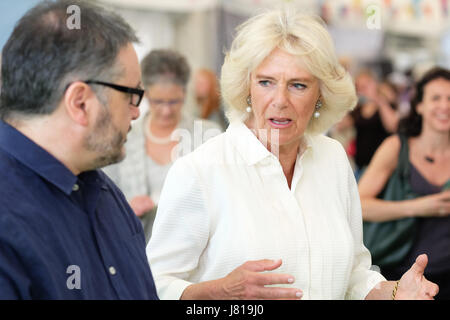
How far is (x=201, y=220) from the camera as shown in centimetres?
137

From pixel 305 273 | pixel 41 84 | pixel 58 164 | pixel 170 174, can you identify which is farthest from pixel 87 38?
pixel 305 273

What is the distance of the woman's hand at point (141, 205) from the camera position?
1616 mm

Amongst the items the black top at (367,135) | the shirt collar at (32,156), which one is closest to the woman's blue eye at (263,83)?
the shirt collar at (32,156)

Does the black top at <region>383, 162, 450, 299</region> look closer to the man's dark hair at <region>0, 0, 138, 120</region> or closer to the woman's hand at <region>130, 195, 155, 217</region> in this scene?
the woman's hand at <region>130, 195, 155, 217</region>

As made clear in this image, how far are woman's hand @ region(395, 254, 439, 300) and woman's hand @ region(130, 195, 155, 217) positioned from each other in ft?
2.13

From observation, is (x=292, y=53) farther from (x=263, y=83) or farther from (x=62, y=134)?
(x=62, y=134)

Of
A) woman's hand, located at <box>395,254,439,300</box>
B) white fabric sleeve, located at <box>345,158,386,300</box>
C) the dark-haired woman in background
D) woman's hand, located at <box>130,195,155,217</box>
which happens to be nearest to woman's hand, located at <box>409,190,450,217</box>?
the dark-haired woman in background

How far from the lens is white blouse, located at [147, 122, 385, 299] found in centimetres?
137

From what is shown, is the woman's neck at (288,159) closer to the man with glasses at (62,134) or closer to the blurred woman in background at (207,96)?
the blurred woman in background at (207,96)

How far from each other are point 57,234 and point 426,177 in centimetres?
147

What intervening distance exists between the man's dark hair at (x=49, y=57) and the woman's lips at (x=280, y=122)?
0.48m

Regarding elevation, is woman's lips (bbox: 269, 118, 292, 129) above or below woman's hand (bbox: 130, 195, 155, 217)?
above

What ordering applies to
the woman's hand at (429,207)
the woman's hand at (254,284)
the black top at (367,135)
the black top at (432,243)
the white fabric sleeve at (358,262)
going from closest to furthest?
the woman's hand at (254,284)
the white fabric sleeve at (358,262)
the black top at (432,243)
the woman's hand at (429,207)
the black top at (367,135)

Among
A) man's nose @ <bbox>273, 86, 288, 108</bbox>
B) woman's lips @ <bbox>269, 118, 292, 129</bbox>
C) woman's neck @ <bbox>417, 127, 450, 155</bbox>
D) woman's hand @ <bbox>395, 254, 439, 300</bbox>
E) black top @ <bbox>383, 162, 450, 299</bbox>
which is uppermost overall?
man's nose @ <bbox>273, 86, 288, 108</bbox>
